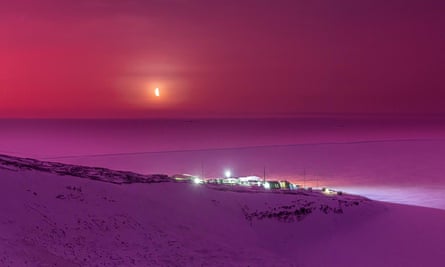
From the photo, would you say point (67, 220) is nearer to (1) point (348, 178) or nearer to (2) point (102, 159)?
(1) point (348, 178)

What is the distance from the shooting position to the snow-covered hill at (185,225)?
11000 millimetres

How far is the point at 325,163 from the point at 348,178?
7919 millimetres

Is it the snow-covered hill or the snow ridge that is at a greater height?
the snow ridge

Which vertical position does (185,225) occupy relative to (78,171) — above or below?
below

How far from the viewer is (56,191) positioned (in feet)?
41.7

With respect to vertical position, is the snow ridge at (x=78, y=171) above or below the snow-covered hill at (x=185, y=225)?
above

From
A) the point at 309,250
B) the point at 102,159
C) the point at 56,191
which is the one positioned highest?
the point at 102,159

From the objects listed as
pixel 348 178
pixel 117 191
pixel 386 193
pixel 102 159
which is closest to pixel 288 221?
pixel 117 191

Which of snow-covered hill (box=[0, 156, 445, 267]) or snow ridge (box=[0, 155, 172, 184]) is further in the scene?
snow ridge (box=[0, 155, 172, 184])

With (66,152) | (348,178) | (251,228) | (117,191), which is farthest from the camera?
(66,152)

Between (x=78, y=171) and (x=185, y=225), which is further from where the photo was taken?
(x=78, y=171)

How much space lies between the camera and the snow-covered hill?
→ 36.1 ft

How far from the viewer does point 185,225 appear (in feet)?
44.5

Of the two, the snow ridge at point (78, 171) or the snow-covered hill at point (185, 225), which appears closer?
the snow-covered hill at point (185, 225)
